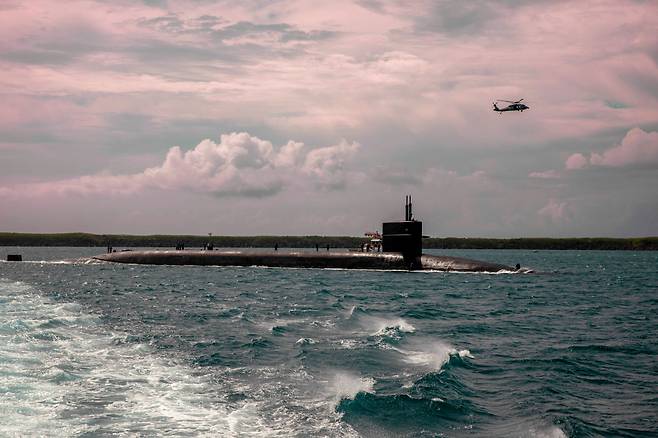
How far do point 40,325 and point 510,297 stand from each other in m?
26.5

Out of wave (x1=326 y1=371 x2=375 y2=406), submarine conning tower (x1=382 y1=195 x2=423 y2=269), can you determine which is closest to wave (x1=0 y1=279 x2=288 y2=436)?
wave (x1=326 y1=371 x2=375 y2=406)

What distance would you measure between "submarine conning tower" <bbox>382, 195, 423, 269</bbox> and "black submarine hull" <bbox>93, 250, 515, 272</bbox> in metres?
0.21

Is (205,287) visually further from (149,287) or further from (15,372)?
(15,372)

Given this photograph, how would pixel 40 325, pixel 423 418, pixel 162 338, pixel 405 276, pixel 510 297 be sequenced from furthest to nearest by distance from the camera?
pixel 405 276 < pixel 510 297 < pixel 40 325 < pixel 162 338 < pixel 423 418

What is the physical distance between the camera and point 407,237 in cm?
5616

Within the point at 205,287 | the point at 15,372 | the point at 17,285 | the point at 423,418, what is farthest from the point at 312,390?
the point at 17,285

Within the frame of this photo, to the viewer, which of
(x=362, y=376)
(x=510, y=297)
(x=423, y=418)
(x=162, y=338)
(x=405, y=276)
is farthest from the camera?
(x=405, y=276)

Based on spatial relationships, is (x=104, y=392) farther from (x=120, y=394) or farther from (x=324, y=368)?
(x=324, y=368)

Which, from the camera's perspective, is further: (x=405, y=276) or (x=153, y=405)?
(x=405, y=276)

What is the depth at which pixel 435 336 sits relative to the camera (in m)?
23.3

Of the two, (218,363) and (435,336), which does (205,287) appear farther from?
(218,363)

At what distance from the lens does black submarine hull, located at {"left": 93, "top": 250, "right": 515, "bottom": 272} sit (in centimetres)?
5778

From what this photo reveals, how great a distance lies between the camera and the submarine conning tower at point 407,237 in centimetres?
5491

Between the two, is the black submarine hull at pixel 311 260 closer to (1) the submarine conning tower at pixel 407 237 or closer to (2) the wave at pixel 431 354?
(1) the submarine conning tower at pixel 407 237
